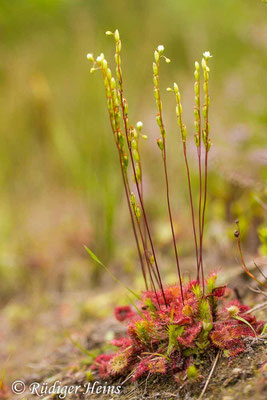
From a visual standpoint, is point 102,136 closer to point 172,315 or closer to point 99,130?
point 99,130

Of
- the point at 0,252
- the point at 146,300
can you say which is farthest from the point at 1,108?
the point at 146,300

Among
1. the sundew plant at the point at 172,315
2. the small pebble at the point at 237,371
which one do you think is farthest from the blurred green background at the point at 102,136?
the small pebble at the point at 237,371

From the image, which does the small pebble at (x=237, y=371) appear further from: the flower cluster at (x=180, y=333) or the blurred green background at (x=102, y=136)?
the blurred green background at (x=102, y=136)

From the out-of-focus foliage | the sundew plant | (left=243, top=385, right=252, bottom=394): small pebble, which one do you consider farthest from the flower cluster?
the out-of-focus foliage

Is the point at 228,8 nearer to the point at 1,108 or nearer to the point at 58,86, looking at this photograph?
the point at 58,86

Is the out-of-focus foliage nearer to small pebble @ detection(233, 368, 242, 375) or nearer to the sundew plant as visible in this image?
the sundew plant

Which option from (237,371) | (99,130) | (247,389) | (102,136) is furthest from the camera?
(99,130)

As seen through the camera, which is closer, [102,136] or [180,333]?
[180,333]

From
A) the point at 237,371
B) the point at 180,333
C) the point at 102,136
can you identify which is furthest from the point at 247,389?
the point at 102,136
